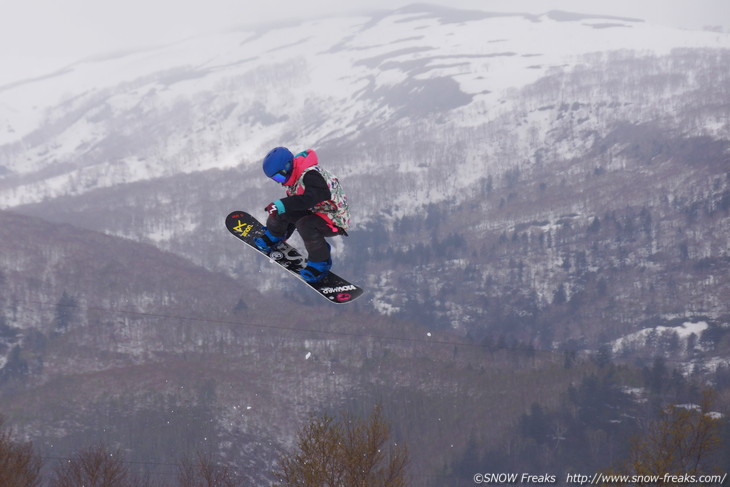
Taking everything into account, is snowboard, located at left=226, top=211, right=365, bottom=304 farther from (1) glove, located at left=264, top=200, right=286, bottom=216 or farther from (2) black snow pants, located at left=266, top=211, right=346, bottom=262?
(1) glove, located at left=264, top=200, right=286, bottom=216

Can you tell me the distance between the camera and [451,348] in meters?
192

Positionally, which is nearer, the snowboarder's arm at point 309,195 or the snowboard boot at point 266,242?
the snowboarder's arm at point 309,195

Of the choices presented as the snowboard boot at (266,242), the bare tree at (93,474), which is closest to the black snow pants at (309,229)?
the snowboard boot at (266,242)

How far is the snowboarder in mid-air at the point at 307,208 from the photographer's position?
47.6 feet

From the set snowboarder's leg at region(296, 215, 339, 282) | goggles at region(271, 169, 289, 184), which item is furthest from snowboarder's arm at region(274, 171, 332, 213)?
snowboarder's leg at region(296, 215, 339, 282)

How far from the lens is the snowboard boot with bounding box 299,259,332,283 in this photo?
55.3 feet

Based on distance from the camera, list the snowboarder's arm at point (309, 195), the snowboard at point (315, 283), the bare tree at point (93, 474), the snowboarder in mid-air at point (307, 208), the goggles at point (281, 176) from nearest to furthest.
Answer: the goggles at point (281, 176), the snowboarder in mid-air at point (307, 208), the snowboarder's arm at point (309, 195), the snowboard at point (315, 283), the bare tree at point (93, 474)

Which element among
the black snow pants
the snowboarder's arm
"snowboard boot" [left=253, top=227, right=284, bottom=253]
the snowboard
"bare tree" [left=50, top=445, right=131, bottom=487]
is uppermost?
the snowboarder's arm

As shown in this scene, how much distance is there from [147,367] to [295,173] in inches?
6600

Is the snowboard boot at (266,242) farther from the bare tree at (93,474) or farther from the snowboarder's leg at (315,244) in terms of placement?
the bare tree at (93,474)

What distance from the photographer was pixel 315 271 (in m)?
17.2

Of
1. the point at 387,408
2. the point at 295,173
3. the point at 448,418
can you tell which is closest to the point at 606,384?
the point at 448,418

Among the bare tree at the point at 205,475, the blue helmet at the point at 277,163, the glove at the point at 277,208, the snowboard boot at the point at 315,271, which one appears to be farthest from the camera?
the bare tree at the point at 205,475

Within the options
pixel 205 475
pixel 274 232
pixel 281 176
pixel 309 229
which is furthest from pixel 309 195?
pixel 205 475
